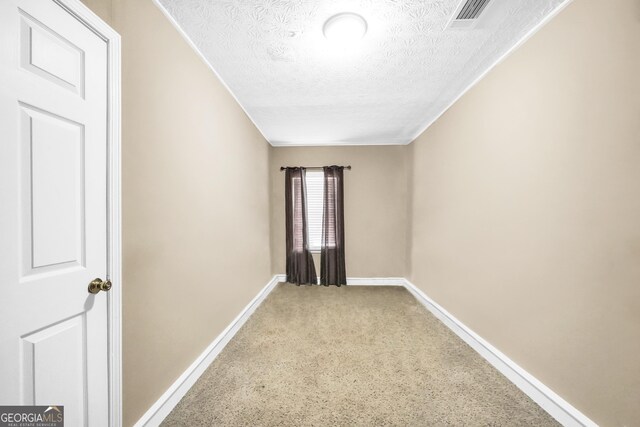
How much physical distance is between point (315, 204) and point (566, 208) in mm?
3215

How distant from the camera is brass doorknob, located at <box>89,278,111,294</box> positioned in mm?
1022

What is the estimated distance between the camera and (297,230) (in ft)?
13.8

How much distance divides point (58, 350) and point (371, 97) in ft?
9.29

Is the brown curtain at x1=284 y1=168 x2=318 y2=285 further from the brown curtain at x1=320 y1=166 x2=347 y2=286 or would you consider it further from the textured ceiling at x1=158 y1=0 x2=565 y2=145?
the textured ceiling at x1=158 y1=0 x2=565 y2=145

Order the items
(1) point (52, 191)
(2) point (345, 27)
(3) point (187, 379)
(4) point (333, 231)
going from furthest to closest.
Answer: (4) point (333, 231) < (3) point (187, 379) < (2) point (345, 27) < (1) point (52, 191)

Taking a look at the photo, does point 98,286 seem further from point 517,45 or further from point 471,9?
point 517,45

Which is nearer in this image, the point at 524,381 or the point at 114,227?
the point at 114,227

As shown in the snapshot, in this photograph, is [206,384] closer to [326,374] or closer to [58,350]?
[326,374]

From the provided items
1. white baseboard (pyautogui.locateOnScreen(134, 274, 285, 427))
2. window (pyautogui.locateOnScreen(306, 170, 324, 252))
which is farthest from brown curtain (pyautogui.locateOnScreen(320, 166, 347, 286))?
white baseboard (pyautogui.locateOnScreen(134, 274, 285, 427))

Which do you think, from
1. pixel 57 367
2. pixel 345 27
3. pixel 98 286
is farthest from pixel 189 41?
pixel 57 367

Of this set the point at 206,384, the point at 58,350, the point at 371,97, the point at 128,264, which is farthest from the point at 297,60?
the point at 206,384

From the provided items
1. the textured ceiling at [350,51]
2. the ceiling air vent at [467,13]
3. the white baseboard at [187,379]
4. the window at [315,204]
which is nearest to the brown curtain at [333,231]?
the window at [315,204]

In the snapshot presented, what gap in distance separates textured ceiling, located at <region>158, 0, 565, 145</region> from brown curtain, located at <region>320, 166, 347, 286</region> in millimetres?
1294

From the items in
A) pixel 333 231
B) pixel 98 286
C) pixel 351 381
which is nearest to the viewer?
pixel 98 286
